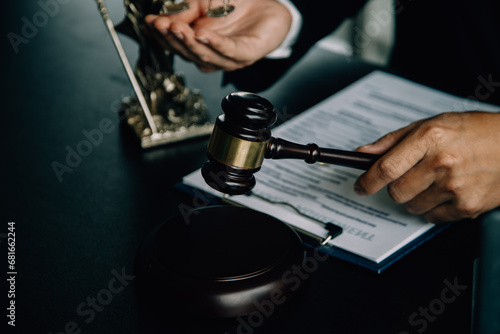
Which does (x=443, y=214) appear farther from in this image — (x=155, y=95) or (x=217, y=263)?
(x=155, y=95)

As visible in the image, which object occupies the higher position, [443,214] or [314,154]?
[314,154]

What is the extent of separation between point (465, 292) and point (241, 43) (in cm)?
62

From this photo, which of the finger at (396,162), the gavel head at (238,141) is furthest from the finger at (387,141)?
the gavel head at (238,141)

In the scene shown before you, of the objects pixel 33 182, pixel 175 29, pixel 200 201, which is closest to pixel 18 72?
pixel 33 182

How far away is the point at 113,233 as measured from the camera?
2.83 ft

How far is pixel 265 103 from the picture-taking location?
0.69 metres

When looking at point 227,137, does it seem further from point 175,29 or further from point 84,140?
point 84,140

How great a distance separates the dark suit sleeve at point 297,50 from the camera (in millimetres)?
1363

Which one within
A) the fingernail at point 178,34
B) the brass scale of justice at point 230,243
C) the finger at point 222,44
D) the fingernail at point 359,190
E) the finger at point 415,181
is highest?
the fingernail at point 178,34

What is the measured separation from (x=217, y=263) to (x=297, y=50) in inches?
32.9

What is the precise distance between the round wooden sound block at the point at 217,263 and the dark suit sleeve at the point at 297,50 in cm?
63

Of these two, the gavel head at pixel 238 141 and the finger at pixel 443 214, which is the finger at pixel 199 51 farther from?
the finger at pixel 443 214

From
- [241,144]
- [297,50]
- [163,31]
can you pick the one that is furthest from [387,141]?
[297,50]

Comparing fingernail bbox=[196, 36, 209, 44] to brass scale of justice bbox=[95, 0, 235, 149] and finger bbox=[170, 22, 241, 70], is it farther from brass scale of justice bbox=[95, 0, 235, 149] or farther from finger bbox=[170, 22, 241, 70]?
brass scale of justice bbox=[95, 0, 235, 149]
